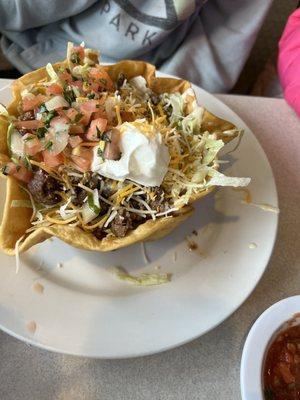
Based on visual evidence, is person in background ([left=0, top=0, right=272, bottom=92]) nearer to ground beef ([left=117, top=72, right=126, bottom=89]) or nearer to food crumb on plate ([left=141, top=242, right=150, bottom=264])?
ground beef ([left=117, top=72, right=126, bottom=89])

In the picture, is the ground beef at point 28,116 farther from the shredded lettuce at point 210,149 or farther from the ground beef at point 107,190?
the shredded lettuce at point 210,149

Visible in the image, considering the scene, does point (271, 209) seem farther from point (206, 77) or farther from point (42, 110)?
point (206, 77)

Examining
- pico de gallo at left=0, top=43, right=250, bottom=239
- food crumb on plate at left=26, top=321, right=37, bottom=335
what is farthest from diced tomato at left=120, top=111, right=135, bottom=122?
food crumb on plate at left=26, top=321, right=37, bottom=335

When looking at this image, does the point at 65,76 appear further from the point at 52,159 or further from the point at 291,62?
the point at 291,62

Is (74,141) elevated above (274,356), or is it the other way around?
(74,141)

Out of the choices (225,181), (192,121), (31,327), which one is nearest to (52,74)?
(192,121)
